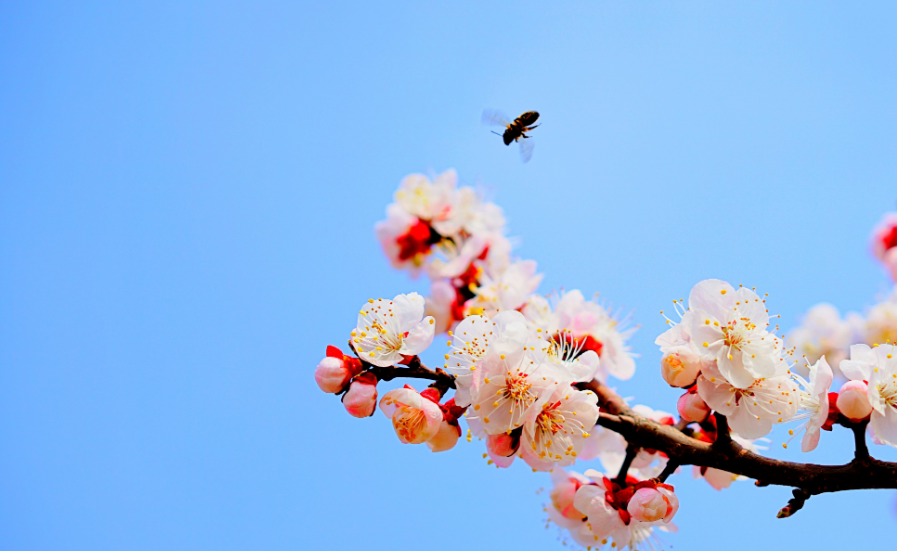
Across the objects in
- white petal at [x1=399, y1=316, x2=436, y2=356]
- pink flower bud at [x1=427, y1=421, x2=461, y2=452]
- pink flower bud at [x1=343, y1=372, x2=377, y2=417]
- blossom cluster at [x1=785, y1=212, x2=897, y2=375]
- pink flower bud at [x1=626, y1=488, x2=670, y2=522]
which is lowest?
pink flower bud at [x1=626, y1=488, x2=670, y2=522]

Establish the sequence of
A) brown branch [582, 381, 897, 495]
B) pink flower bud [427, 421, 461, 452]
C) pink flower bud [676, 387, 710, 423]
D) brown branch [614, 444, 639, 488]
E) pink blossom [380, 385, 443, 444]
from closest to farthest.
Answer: brown branch [582, 381, 897, 495] → pink blossom [380, 385, 443, 444] → pink flower bud [427, 421, 461, 452] → pink flower bud [676, 387, 710, 423] → brown branch [614, 444, 639, 488]

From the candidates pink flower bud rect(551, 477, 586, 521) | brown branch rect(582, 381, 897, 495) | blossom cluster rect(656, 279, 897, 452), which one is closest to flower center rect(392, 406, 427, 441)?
brown branch rect(582, 381, 897, 495)

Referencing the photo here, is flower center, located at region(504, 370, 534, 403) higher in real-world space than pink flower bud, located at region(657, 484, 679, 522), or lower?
higher

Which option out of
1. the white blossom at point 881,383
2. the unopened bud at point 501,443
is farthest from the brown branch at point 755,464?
the unopened bud at point 501,443

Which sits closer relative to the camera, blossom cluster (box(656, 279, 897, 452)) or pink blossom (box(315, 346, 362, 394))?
blossom cluster (box(656, 279, 897, 452))

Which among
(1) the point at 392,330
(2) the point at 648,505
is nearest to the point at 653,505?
(2) the point at 648,505

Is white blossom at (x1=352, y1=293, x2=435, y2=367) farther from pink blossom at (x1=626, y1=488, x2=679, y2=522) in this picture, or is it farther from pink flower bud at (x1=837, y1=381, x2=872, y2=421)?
pink flower bud at (x1=837, y1=381, x2=872, y2=421)

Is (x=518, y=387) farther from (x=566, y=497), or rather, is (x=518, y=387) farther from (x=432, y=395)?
(x=566, y=497)

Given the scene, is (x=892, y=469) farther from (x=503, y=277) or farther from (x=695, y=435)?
(x=503, y=277)
